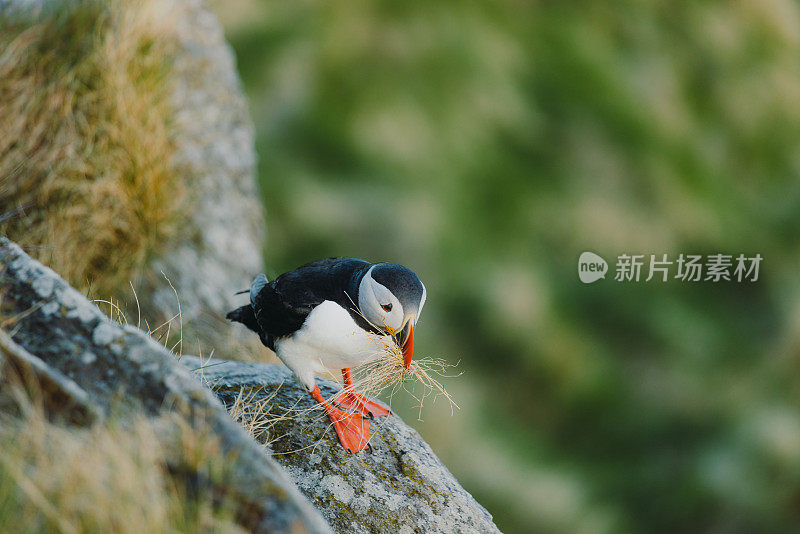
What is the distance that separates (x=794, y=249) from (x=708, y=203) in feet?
4.91

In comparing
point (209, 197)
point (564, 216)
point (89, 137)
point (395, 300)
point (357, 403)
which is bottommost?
point (357, 403)

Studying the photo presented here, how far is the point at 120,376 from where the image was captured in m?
1.69

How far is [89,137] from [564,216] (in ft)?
22.4

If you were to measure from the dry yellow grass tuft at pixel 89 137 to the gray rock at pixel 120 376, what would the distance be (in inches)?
82.9

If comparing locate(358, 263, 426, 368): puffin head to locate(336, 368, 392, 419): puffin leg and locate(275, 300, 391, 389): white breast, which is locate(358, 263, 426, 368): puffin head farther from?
locate(336, 368, 392, 419): puffin leg

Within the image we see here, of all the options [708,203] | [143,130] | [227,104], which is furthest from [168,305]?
[708,203]

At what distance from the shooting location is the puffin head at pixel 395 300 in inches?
Result: 93.9

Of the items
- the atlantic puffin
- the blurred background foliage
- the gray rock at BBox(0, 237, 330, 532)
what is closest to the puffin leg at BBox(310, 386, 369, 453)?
the atlantic puffin

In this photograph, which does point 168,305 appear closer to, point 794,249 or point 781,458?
point 781,458

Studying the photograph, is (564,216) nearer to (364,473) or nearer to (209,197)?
(209,197)

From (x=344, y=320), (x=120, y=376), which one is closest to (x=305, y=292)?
(x=344, y=320)

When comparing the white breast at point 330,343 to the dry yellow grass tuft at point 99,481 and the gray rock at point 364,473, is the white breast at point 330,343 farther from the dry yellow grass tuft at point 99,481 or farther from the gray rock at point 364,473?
the dry yellow grass tuft at point 99,481

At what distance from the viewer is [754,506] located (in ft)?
25.5

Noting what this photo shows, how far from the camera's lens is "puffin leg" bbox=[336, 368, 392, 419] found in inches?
106
